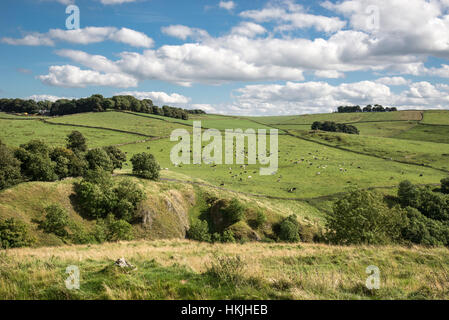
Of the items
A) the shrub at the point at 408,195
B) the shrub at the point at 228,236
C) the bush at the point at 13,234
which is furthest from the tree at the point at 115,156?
the shrub at the point at 408,195

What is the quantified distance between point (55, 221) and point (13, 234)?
6.13m

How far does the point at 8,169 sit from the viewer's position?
42.3m

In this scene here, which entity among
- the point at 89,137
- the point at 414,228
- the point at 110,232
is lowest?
the point at 414,228

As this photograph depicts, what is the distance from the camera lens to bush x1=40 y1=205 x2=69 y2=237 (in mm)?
35812

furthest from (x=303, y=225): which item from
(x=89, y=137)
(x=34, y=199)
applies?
(x=89, y=137)

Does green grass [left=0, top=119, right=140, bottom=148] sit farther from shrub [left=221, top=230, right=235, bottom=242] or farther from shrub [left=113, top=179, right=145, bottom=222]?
shrub [left=221, top=230, right=235, bottom=242]

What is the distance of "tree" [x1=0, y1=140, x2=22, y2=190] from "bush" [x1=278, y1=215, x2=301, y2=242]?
4735 cm

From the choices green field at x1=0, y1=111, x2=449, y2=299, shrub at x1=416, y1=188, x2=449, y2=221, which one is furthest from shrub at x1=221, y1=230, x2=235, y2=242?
shrub at x1=416, y1=188, x2=449, y2=221

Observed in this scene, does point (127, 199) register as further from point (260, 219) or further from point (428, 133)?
point (428, 133)
